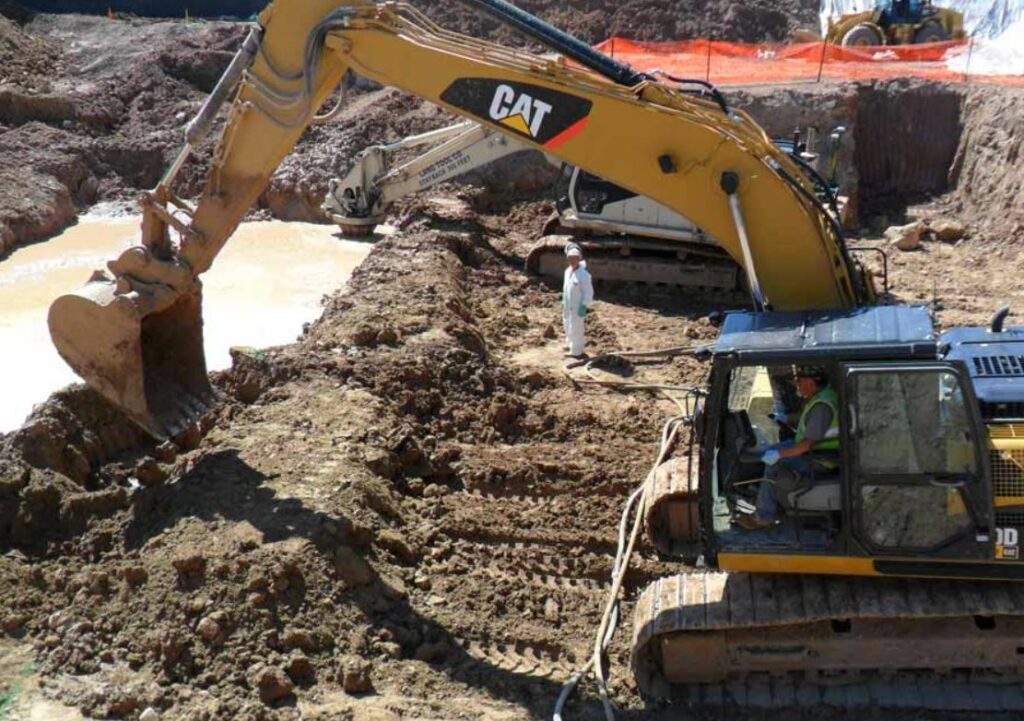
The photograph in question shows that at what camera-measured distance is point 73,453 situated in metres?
9.48

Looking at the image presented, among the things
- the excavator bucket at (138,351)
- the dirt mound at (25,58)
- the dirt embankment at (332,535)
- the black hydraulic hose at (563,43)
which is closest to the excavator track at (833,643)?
the dirt embankment at (332,535)

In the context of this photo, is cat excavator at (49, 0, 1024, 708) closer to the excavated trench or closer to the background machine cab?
the background machine cab

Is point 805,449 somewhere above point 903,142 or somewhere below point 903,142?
below

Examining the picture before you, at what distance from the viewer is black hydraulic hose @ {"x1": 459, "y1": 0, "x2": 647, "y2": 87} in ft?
25.7

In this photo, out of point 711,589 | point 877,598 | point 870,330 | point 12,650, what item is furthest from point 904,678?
point 12,650

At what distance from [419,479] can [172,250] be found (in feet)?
8.70

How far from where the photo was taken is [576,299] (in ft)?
42.3

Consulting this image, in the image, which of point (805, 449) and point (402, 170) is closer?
point (805, 449)

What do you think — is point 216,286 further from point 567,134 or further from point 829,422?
point 829,422

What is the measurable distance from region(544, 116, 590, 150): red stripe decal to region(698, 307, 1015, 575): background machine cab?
1867 mm

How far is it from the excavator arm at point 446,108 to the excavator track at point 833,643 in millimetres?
1860

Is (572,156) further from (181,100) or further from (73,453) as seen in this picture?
(181,100)

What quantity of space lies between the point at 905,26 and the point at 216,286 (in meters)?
16.1

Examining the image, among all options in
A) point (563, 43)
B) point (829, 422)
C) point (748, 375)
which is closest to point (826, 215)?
point (748, 375)
